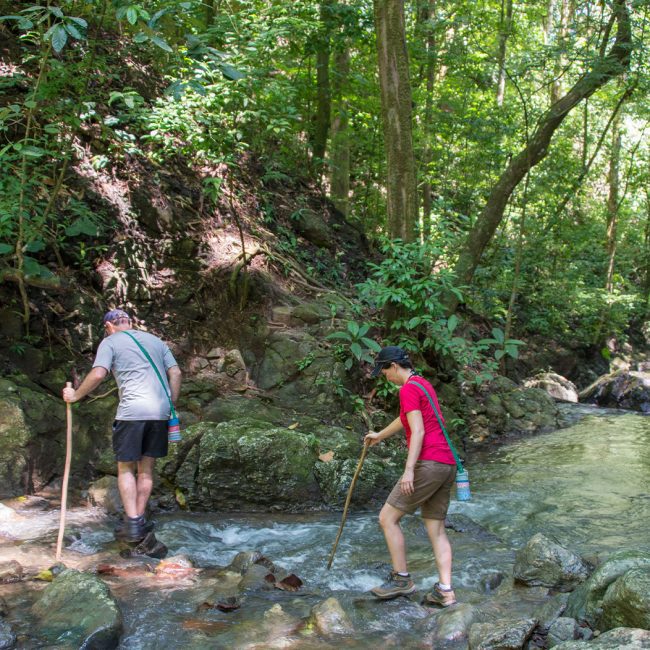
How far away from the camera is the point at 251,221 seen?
444 inches

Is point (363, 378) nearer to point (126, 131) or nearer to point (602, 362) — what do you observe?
point (126, 131)

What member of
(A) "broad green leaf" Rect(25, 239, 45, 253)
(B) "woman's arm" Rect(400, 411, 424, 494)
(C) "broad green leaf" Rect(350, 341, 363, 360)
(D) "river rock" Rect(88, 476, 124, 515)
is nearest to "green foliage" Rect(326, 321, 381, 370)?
(C) "broad green leaf" Rect(350, 341, 363, 360)

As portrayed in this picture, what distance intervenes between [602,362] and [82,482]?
1651cm

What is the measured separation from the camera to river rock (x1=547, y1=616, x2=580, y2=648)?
3.80m

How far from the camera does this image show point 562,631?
386cm

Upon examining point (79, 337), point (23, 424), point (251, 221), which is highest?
point (251, 221)

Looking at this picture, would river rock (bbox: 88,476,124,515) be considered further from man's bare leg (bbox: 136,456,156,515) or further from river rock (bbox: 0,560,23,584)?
river rock (bbox: 0,560,23,584)

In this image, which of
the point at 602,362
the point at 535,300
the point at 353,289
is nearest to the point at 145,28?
the point at 353,289

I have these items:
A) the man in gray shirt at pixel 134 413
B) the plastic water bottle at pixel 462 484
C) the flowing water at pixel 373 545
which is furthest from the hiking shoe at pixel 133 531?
the plastic water bottle at pixel 462 484

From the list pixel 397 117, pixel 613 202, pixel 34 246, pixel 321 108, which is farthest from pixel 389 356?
pixel 613 202

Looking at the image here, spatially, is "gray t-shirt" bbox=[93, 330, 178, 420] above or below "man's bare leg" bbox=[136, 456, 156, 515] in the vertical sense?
above

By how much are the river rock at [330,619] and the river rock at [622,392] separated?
12286mm

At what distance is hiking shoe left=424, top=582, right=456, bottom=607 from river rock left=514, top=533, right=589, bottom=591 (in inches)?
30.5

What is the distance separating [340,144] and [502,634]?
42.0 feet
